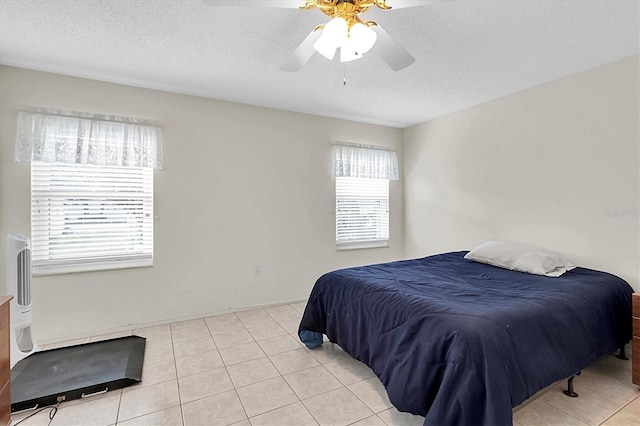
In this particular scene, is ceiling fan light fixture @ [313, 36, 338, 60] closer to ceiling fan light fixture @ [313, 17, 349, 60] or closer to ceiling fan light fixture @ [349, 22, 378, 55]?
ceiling fan light fixture @ [313, 17, 349, 60]

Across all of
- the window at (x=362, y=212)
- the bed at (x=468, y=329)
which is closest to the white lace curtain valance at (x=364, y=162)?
the window at (x=362, y=212)

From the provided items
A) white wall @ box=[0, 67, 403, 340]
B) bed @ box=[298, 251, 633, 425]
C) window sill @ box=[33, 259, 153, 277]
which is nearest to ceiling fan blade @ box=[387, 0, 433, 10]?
bed @ box=[298, 251, 633, 425]

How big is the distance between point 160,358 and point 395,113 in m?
3.80

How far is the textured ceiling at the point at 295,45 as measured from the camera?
6.64ft

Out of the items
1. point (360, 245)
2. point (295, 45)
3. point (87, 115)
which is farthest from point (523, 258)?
point (87, 115)

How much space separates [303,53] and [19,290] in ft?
8.83

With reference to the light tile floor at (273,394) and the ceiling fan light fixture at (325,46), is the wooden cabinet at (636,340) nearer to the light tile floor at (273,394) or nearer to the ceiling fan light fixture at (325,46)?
the light tile floor at (273,394)

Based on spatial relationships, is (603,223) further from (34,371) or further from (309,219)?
(34,371)

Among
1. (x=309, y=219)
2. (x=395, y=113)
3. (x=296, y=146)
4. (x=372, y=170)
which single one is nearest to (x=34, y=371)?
(x=309, y=219)

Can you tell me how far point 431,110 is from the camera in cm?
405

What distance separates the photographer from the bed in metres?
1.52

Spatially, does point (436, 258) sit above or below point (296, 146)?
below

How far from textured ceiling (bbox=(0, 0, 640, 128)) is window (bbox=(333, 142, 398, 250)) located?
42.4 inches

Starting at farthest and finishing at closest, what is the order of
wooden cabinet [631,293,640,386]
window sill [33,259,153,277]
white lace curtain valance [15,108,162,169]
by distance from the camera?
window sill [33,259,153,277]
white lace curtain valance [15,108,162,169]
wooden cabinet [631,293,640,386]
